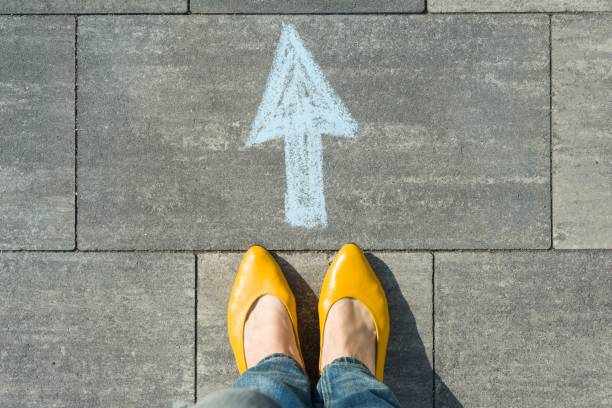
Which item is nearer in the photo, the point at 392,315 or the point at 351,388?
the point at 351,388

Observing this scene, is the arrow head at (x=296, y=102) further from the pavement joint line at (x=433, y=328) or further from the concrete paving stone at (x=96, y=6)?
the pavement joint line at (x=433, y=328)

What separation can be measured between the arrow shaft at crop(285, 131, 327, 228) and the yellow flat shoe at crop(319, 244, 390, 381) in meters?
0.21

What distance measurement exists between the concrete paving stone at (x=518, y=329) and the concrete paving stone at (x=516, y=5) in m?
1.15

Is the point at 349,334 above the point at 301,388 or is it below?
above

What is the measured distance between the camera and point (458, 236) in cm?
241

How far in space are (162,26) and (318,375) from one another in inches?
71.9

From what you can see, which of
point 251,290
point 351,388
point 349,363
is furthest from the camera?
point 251,290

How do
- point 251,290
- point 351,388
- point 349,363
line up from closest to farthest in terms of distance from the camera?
point 351,388
point 349,363
point 251,290

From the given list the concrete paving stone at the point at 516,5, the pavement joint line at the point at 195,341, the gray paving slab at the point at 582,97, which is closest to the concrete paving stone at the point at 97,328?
the pavement joint line at the point at 195,341

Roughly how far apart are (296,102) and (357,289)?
0.92 metres

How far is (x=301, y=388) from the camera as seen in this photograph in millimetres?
2189

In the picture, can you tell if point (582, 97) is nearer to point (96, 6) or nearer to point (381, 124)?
point (381, 124)

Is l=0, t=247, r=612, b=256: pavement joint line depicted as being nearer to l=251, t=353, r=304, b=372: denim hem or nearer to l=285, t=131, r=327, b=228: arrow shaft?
l=285, t=131, r=327, b=228: arrow shaft

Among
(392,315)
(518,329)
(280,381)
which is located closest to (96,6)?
(280,381)
